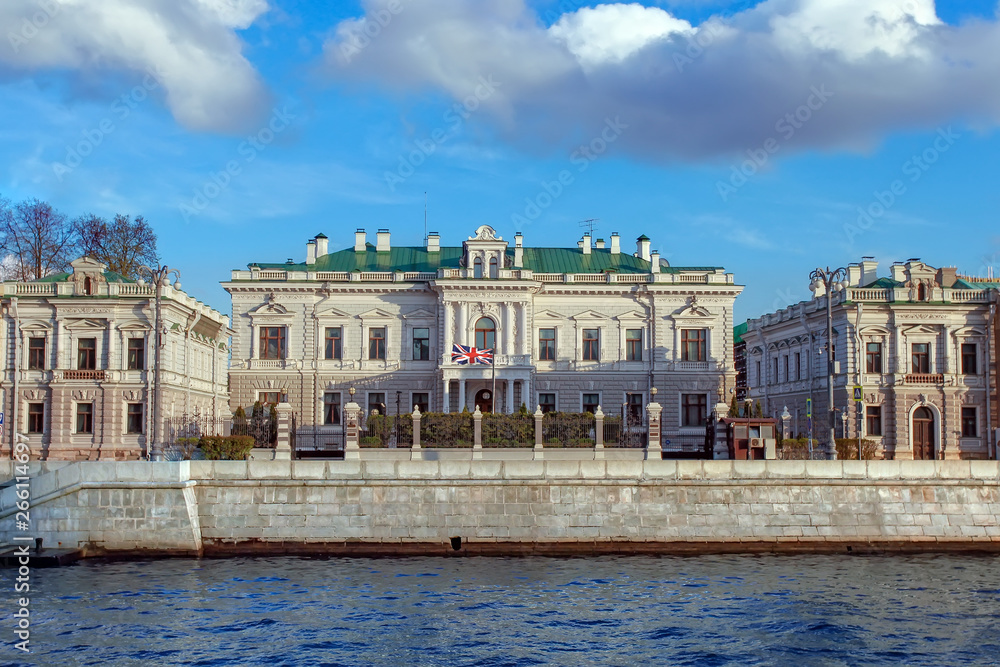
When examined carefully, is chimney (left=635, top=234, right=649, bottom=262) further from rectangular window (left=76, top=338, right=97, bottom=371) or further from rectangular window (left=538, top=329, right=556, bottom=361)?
rectangular window (left=76, top=338, right=97, bottom=371)

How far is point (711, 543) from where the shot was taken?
3012cm

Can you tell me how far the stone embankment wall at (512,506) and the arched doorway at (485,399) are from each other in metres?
23.2

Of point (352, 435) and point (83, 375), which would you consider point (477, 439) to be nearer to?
point (352, 435)

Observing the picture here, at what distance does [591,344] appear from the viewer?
180 feet

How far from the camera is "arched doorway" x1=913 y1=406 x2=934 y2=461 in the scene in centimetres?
5228

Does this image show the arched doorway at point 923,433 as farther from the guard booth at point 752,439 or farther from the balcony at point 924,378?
the guard booth at point 752,439

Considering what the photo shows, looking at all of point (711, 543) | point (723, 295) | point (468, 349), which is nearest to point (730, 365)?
point (723, 295)

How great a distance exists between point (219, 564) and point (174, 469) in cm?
315

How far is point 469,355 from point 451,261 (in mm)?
7574

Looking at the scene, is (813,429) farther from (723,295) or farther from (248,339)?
(248,339)

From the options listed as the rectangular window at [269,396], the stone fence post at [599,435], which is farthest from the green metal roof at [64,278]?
the stone fence post at [599,435]

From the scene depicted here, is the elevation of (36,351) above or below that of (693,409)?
above

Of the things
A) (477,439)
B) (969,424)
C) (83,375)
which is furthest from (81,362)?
(969,424)

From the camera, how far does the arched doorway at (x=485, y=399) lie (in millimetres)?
53812
